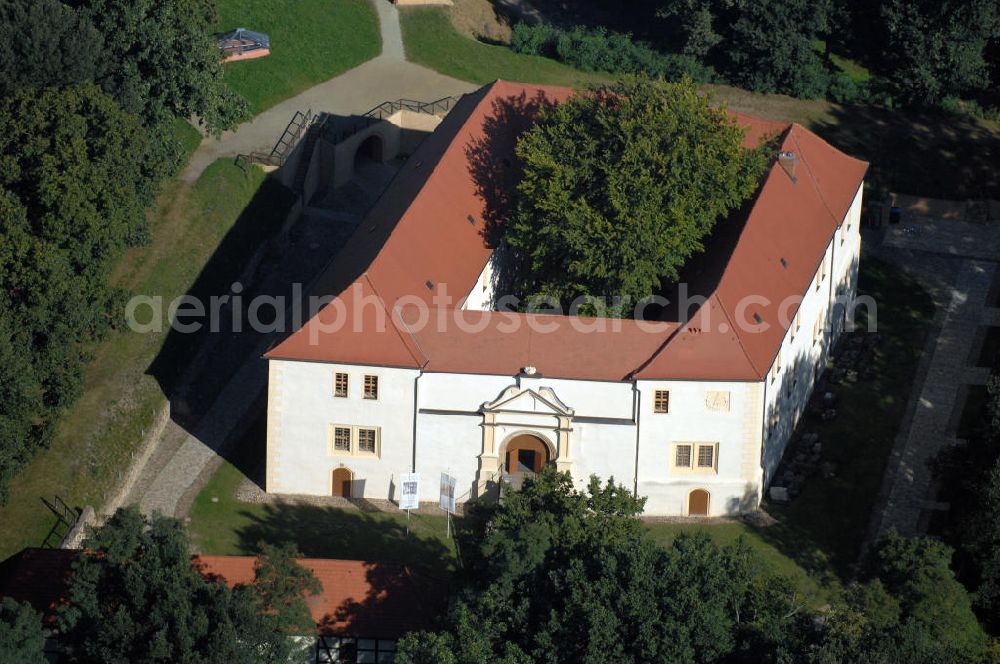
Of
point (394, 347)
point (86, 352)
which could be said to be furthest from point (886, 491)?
point (86, 352)

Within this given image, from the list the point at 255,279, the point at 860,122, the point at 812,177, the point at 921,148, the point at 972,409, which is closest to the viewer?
the point at 972,409

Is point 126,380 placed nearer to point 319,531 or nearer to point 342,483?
point 342,483

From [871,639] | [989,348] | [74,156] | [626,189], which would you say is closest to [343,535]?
[626,189]

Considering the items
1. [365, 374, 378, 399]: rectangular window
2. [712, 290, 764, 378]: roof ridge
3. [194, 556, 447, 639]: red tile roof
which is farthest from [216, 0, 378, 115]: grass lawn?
[194, 556, 447, 639]: red tile roof

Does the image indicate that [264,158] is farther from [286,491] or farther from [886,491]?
[886,491]

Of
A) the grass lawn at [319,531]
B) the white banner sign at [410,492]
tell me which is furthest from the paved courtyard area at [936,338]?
the white banner sign at [410,492]

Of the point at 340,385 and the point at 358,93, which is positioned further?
the point at 358,93

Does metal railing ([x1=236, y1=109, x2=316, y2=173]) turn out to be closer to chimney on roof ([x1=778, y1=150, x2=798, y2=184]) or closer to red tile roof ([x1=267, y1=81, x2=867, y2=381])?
red tile roof ([x1=267, y1=81, x2=867, y2=381])
